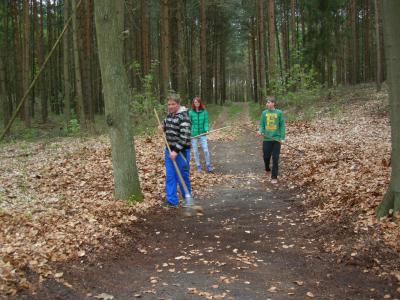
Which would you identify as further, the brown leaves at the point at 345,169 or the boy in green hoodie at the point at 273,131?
the boy in green hoodie at the point at 273,131

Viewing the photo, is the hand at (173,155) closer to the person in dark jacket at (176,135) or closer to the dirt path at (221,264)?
the person in dark jacket at (176,135)

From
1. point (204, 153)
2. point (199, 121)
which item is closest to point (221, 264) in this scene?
point (204, 153)

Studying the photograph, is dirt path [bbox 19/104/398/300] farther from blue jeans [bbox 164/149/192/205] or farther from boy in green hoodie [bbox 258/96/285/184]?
boy in green hoodie [bbox 258/96/285/184]

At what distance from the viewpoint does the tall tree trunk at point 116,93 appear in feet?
25.1

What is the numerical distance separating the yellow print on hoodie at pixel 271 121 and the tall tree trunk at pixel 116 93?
4.03 m

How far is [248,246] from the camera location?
6492 mm

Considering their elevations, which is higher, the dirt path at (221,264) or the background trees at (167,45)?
the background trees at (167,45)

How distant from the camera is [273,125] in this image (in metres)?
10.7

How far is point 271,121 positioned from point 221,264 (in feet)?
18.8

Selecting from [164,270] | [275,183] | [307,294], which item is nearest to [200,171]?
[275,183]

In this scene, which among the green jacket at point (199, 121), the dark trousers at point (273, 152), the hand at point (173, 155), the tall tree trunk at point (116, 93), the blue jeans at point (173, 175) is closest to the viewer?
the tall tree trunk at point (116, 93)

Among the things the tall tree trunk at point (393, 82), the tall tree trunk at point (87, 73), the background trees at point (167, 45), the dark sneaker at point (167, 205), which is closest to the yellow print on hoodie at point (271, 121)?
the dark sneaker at point (167, 205)

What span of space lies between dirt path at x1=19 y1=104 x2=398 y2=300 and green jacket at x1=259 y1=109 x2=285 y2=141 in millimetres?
2454

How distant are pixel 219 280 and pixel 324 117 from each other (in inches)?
695
